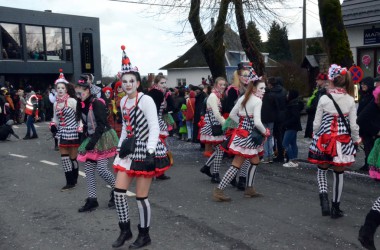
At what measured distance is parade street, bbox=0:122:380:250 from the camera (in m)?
5.11

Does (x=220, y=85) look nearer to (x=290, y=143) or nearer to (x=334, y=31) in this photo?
(x=290, y=143)

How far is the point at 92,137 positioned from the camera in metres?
6.24

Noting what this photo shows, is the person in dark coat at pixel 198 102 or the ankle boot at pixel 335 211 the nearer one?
the ankle boot at pixel 335 211

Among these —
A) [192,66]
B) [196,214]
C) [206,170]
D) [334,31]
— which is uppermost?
[192,66]

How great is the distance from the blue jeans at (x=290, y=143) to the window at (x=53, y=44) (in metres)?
28.7

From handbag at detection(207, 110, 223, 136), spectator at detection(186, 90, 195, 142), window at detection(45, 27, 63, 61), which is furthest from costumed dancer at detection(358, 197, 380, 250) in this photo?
window at detection(45, 27, 63, 61)

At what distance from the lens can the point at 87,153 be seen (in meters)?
6.39

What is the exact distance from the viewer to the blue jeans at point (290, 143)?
31.7ft

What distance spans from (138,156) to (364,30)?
513 inches

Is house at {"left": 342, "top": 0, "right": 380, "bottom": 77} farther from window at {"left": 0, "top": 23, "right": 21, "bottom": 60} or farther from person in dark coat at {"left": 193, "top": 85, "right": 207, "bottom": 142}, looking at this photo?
window at {"left": 0, "top": 23, "right": 21, "bottom": 60}

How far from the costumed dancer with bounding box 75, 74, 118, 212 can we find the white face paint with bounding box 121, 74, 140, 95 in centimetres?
145

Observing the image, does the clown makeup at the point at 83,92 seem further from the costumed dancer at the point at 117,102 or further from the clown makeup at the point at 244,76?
the clown makeup at the point at 244,76

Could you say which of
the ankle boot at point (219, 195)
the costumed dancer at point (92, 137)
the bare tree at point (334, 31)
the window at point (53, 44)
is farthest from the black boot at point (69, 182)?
the window at point (53, 44)

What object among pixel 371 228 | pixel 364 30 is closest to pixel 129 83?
pixel 371 228
